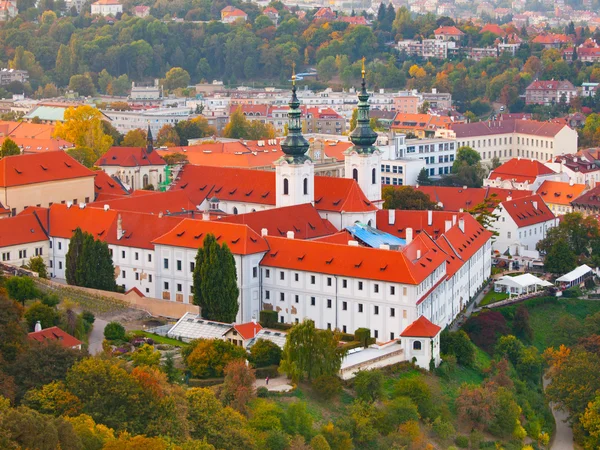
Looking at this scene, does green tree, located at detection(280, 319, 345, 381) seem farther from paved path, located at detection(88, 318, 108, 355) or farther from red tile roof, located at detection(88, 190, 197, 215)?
red tile roof, located at detection(88, 190, 197, 215)

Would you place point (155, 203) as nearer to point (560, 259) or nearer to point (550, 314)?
point (550, 314)

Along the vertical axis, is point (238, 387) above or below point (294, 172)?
below

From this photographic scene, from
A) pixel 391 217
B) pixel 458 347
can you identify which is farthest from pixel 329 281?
pixel 391 217

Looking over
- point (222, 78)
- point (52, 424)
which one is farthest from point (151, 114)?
point (52, 424)

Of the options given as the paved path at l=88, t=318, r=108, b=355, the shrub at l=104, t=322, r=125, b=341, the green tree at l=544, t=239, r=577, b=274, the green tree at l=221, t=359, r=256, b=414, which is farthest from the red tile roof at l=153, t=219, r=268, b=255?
the green tree at l=544, t=239, r=577, b=274

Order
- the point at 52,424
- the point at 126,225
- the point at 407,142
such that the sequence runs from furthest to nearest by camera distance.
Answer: the point at 407,142 < the point at 126,225 < the point at 52,424

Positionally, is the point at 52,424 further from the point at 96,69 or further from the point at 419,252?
the point at 96,69

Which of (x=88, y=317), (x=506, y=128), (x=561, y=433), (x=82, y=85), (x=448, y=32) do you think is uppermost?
(x=88, y=317)
